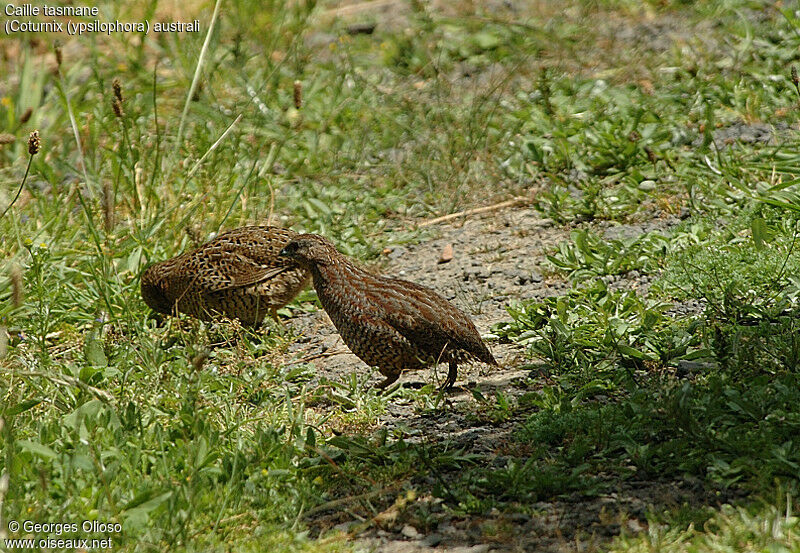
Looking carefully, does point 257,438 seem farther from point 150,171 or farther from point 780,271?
point 150,171

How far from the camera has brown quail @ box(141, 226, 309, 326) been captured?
21.1ft

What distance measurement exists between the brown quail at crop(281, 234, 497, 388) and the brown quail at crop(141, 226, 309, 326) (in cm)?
69

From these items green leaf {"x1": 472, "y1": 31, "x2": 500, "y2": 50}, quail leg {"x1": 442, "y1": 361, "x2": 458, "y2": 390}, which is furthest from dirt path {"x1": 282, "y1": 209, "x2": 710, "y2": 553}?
green leaf {"x1": 472, "y1": 31, "x2": 500, "y2": 50}

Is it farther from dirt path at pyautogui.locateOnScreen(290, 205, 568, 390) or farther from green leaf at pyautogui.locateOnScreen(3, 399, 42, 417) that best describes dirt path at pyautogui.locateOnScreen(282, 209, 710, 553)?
green leaf at pyautogui.locateOnScreen(3, 399, 42, 417)

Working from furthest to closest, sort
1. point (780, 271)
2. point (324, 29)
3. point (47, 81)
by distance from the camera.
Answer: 1. point (324, 29)
2. point (47, 81)
3. point (780, 271)

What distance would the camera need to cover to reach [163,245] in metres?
7.18

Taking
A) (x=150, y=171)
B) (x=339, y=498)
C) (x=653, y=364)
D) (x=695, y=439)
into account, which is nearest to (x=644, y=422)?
(x=695, y=439)

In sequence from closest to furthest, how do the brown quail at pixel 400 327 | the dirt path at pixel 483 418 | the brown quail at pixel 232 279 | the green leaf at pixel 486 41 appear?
the dirt path at pixel 483 418 < the brown quail at pixel 400 327 < the brown quail at pixel 232 279 < the green leaf at pixel 486 41

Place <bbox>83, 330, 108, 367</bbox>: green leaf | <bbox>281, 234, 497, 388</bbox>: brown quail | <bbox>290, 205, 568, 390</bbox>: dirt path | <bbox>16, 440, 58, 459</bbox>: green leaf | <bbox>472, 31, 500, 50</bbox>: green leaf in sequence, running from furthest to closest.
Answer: <bbox>472, 31, 500, 50</bbox>: green leaf < <bbox>290, 205, 568, 390</bbox>: dirt path < <bbox>281, 234, 497, 388</bbox>: brown quail < <bbox>83, 330, 108, 367</bbox>: green leaf < <bbox>16, 440, 58, 459</bbox>: green leaf

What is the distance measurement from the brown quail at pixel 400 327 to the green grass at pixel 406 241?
0.22 meters

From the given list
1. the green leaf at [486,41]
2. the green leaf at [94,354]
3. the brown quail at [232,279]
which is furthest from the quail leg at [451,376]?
the green leaf at [486,41]

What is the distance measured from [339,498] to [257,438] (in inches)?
19.0

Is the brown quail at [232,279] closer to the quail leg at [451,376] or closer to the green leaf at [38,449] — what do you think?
the quail leg at [451,376]

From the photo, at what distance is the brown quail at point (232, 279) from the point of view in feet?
21.1
